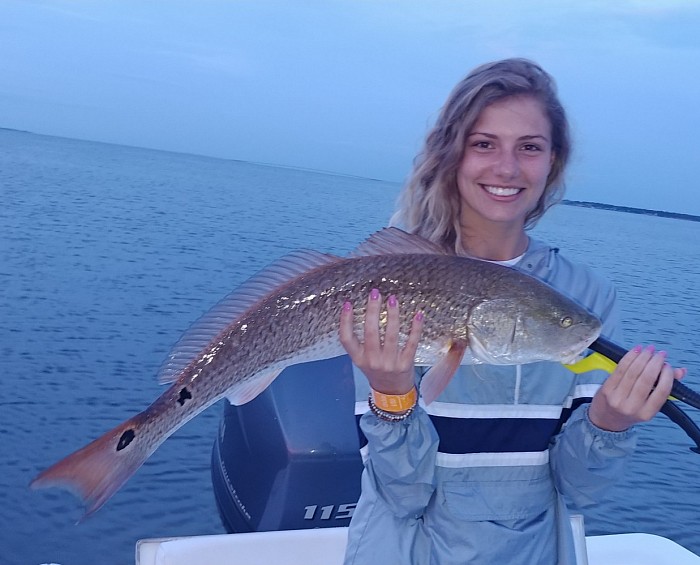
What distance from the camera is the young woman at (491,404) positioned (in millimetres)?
2568

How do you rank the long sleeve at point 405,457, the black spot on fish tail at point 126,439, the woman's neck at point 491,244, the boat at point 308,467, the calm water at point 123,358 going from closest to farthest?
the black spot on fish tail at point 126,439 < the long sleeve at point 405,457 < the woman's neck at point 491,244 < the boat at point 308,467 < the calm water at point 123,358

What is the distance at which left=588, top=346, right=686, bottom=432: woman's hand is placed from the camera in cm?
238

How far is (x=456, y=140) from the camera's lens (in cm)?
291

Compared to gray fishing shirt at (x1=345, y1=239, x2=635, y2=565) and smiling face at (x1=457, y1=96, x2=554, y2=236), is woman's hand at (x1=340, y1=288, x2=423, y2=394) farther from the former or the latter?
smiling face at (x1=457, y1=96, x2=554, y2=236)

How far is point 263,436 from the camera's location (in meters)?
4.73

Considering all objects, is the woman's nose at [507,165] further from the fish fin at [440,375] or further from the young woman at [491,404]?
the fish fin at [440,375]

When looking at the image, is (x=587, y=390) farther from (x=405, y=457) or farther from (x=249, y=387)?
(x=249, y=387)

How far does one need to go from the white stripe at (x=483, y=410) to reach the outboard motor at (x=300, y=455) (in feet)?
6.11

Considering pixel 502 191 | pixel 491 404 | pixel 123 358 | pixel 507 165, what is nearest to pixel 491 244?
pixel 502 191

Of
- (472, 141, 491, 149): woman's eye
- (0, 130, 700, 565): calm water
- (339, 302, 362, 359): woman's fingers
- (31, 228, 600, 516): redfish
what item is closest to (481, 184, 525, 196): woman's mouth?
(472, 141, 491, 149): woman's eye

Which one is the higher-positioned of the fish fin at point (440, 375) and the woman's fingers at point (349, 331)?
the woman's fingers at point (349, 331)

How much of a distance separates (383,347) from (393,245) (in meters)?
0.43

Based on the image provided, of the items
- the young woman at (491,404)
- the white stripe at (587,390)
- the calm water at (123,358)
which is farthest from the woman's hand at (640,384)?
the calm water at (123,358)

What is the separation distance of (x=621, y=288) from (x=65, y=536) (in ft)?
69.9
